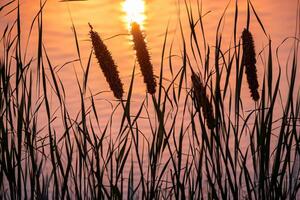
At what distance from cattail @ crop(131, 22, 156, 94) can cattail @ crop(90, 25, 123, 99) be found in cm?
7

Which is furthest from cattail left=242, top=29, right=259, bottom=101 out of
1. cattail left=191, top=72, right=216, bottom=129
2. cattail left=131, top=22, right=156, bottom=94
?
cattail left=131, top=22, right=156, bottom=94

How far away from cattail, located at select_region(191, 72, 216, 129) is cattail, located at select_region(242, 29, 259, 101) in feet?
0.46

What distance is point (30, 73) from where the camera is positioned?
3.56ft

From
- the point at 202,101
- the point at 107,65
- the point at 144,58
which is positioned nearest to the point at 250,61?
the point at 202,101

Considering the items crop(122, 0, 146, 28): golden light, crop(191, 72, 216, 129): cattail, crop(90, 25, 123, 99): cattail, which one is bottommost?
crop(191, 72, 216, 129): cattail

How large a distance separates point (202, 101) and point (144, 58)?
0.20 metres

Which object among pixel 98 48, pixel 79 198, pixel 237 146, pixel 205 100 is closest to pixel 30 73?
pixel 98 48

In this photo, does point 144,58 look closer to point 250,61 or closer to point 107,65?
point 107,65

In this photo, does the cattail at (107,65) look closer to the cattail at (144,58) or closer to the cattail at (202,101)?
the cattail at (144,58)

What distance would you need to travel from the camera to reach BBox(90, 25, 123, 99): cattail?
959mm

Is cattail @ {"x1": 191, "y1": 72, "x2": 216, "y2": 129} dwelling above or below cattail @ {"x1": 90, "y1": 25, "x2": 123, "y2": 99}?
below

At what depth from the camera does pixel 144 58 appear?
98 centimetres

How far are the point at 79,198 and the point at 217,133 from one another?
Answer: 429mm

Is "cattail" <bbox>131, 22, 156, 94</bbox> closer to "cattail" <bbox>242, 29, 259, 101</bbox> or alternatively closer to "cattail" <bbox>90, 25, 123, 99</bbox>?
"cattail" <bbox>90, 25, 123, 99</bbox>
